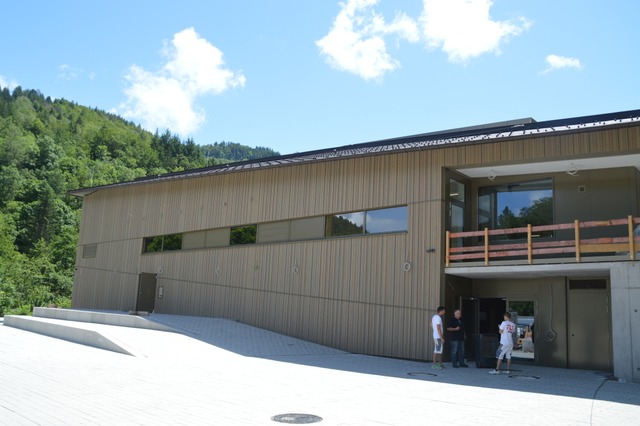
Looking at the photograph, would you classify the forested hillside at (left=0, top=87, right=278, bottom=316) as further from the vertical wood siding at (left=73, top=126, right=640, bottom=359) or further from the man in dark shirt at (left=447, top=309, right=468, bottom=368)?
the man in dark shirt at (left=447, top=309, right=468, bottom=368)

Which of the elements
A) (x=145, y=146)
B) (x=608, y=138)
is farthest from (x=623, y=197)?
(x=145, y=146)

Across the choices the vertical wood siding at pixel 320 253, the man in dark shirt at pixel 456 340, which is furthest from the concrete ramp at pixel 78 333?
the man in dark shirt at pixel 456 340

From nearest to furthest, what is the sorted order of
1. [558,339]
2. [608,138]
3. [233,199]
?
1. [608,138]
2. [558,339]
3. [233,199]

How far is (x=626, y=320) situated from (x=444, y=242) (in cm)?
502

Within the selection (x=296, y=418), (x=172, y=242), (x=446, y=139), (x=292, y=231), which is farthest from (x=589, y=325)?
(x=172, y=242)

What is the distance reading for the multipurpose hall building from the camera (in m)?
14.4

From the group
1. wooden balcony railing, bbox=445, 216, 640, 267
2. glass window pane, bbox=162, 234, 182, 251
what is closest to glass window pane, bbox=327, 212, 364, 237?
wooden balcony railing, bbox=445, 216, 640, 267

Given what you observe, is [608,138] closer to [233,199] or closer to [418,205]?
[418,205]

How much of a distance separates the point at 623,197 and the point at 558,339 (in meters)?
4.40

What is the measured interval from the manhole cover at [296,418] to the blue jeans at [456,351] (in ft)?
27.1

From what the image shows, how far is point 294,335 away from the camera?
18828mm

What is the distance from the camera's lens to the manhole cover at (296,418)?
6927 mm

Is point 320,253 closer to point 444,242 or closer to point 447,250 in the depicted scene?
point 444,242

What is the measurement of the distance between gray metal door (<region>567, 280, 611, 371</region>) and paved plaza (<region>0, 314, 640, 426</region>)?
44.9 inches
